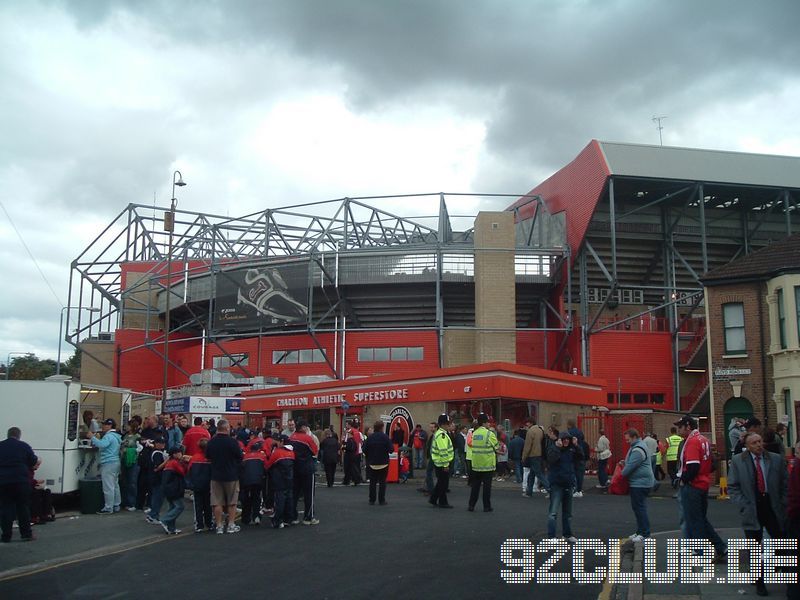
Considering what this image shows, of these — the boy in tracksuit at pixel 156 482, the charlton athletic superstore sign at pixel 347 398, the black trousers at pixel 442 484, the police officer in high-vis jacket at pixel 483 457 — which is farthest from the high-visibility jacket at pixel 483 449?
the charlton athletic superstore sign at pixel 347 398

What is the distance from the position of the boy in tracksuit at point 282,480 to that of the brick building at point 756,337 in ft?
54.7

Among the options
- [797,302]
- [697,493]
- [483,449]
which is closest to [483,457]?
[483,449]

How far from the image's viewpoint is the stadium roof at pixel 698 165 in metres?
37.7

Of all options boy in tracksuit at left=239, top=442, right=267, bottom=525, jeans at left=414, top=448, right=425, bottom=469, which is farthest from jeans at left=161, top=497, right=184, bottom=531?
jeans at left=414, top=448, right=425, bottom=469

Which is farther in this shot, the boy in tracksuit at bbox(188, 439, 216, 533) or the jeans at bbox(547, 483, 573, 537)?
the boy in tracksuit at bbox(188, 439, 216, 533)

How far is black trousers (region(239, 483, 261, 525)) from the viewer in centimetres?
1400

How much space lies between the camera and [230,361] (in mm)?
49344

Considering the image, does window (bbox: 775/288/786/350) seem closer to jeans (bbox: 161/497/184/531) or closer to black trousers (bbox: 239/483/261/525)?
black trousers (bbox: 239/483/261/525)

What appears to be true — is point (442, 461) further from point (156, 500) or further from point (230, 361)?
point (230, 361)

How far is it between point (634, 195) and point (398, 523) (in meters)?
30.5

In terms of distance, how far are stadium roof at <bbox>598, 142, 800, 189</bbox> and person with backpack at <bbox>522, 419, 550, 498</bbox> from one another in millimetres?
20805

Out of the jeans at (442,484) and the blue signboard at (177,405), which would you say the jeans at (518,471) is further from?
the blue signboard at (177,405)

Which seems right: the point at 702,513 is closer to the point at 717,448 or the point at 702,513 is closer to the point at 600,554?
the point at 600,554

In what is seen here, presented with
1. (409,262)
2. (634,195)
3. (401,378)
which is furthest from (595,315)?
(401,378)
